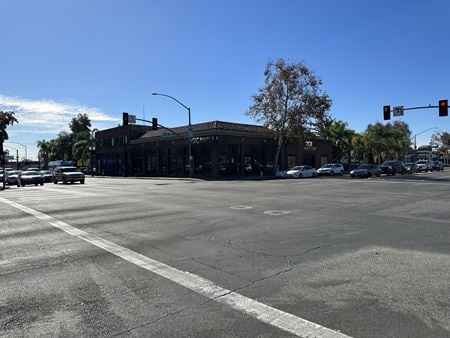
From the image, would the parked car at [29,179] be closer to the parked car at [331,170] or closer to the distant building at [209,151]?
the distant building at [209,151]

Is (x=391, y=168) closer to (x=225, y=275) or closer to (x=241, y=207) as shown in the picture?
(x=241, y=207)

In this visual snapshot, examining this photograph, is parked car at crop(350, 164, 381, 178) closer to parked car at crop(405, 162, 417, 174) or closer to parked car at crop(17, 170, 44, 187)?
parked car at crop(405, 162, 417, 174)

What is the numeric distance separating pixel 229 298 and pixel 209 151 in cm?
4254

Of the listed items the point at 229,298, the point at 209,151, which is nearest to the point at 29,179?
the point at 209,151

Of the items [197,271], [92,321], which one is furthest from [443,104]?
[92,321]

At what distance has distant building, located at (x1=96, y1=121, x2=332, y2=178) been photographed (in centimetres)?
4747

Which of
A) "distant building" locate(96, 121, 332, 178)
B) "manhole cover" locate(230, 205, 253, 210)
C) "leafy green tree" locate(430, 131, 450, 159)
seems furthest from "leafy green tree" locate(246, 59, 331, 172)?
"leafy green tree" locate(430, 131, 450, 159)

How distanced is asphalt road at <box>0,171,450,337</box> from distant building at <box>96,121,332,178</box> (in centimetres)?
3622

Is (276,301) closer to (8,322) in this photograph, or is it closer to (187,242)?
(8,322)

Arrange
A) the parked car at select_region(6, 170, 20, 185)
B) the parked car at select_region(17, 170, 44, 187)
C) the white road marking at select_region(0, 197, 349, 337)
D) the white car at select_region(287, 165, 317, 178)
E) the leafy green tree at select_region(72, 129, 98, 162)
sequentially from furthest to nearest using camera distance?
1. the leafy green tree at select_region(72, 129, 98, 162)
2. the white car at select_region(287, 165, 317, 178)
3. the parked car at select_region(6, 170, 20, 185)
4. the parked car at select_region(17, 170, 44, 187)
5. the white road marking at select_region(0, 197, 349, 337)

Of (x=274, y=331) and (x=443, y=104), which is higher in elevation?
(x=443, y=104)

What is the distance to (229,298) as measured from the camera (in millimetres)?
4840

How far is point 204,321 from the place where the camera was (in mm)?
4168

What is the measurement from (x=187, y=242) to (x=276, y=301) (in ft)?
12.5
